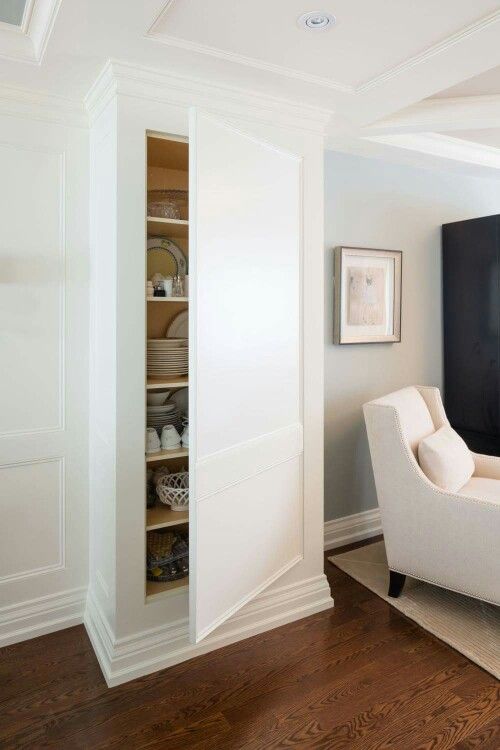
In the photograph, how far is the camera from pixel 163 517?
89.8 inches

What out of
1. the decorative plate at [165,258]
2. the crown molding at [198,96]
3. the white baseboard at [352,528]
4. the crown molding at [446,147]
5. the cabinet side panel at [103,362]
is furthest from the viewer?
the white baseboard at [352,528]

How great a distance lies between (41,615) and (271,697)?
1095 mm

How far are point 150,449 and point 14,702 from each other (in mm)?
1042

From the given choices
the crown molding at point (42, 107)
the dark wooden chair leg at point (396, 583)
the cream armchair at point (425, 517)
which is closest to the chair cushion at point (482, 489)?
the cream armchair at point (425, 517)

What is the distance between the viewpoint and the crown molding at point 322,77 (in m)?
1.69

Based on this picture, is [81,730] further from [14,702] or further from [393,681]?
[393,681]

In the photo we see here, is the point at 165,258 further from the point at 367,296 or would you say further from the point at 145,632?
the point at 145,632

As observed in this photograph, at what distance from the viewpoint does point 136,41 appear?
179 centimetres

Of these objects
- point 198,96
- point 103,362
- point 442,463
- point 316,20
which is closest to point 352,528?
point 442,463

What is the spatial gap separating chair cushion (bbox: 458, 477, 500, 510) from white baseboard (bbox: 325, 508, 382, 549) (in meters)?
0.80

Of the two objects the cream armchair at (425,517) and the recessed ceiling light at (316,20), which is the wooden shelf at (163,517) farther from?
the recessed ceiling light at (316,20)

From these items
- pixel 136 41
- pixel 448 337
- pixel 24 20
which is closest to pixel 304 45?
pixel 136 41

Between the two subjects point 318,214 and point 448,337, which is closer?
point 318,214

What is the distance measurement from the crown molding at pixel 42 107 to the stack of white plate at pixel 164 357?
103 centimetres
